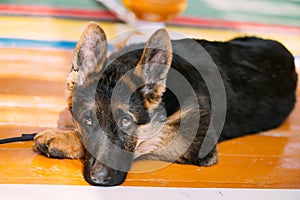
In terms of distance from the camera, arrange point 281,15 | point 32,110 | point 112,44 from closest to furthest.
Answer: point 32,110 < point 112,44 < point 281,15

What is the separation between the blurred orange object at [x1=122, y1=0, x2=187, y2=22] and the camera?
5289 millimetres

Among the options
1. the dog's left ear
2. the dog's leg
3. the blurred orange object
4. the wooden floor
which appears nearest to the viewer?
the dog's left ear

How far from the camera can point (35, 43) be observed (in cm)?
562

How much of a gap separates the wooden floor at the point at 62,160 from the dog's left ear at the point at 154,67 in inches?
20.3

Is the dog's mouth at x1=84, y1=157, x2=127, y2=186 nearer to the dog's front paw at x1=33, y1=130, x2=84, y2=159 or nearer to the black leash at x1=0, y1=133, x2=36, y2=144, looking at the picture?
the dog's front paw at x1=33, y1=130, x2=84, y2=159

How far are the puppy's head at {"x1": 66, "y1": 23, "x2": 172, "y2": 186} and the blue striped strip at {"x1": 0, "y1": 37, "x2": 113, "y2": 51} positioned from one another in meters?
2.70

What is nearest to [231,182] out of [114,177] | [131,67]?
[114,177]

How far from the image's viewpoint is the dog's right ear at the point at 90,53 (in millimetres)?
2668

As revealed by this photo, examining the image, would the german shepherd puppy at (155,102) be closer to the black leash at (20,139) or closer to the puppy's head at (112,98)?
the puppy's head at (112,98)

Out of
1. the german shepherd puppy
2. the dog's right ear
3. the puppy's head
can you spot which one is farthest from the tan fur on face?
the dog's right ear

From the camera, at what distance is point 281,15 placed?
6.92m

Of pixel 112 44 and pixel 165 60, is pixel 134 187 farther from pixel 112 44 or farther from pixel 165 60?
pixel 112 44

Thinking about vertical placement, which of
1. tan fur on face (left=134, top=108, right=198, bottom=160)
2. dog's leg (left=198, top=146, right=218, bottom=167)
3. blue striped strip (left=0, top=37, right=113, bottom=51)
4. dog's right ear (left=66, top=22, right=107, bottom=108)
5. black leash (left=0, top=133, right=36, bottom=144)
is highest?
dog's right ear (left=66, top=22, right=107, bottom=108)

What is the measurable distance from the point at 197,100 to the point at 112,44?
2.68m
